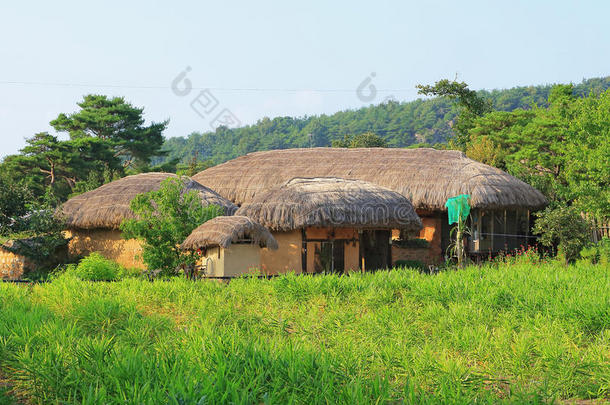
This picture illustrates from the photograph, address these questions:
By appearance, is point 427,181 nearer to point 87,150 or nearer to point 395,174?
point 395,174

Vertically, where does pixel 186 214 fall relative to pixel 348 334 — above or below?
above

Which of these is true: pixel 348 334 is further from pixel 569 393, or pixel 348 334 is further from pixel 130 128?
pixel 130 128

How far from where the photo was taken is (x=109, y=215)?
17.0 meters

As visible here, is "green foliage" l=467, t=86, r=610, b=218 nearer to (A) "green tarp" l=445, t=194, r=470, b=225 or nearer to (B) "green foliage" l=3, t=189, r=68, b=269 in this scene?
(A) "green tarp" l=445, t=194, r=470, b=225

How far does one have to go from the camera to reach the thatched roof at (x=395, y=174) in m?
18.1

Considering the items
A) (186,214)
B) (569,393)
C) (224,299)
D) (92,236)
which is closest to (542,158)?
(186,214)

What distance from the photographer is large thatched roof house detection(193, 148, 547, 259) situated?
59.6 ft

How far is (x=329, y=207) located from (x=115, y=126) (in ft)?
67.4

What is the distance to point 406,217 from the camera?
15906 millimetres

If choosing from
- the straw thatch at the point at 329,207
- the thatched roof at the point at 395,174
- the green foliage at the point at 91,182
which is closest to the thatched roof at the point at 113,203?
the straw thatch at the point at 329,207

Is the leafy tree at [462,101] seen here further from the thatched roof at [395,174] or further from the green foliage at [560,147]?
the thatched roof at [395,174]

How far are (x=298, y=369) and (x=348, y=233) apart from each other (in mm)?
11589

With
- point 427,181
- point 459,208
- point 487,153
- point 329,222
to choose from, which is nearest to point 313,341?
point 329,222

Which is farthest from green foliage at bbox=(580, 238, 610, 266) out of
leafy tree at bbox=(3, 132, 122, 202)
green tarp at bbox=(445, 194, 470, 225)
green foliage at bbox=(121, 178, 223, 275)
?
leafy tree at bbox=(3, 132, 122, 202)
